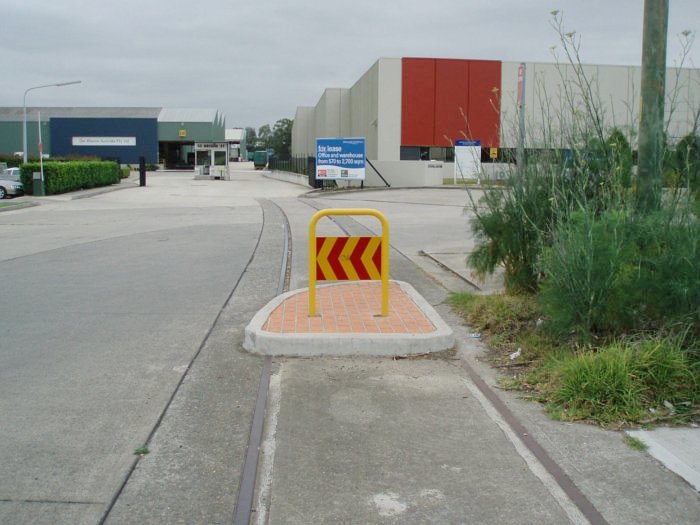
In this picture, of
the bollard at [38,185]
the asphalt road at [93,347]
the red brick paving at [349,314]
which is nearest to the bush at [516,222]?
the red brick paving at [349,314]

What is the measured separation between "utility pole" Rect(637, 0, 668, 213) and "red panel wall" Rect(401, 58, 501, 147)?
128 feet

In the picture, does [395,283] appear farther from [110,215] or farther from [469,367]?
[110,215]

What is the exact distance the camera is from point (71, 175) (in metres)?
36.1

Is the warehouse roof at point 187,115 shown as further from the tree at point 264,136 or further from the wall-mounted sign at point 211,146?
the tree at point 264,136

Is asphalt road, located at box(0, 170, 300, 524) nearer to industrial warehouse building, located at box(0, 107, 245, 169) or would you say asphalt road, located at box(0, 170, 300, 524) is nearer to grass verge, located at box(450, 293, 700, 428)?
grass verge, located at box(450, 293, 700, 428)

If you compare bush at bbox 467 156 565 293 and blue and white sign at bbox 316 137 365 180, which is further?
blue and white sign at bbox 316 137 365 180

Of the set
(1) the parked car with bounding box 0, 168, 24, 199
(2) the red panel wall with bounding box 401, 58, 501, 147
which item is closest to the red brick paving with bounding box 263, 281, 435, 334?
(1) the parked car with bounding box 0, 168, 24, 199

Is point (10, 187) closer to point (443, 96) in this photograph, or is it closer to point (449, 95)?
point (443, 96)

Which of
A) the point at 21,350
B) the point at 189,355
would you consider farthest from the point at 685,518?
the point at 21,350

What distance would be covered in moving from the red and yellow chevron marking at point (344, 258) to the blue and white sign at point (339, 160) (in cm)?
2966

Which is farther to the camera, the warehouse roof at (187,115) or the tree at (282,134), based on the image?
the tree at (282,134)

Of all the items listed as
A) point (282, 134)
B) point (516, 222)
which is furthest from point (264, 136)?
point (516, 222)

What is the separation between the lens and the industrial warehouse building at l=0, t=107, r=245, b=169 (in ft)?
237

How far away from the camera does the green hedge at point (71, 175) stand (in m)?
33.0
